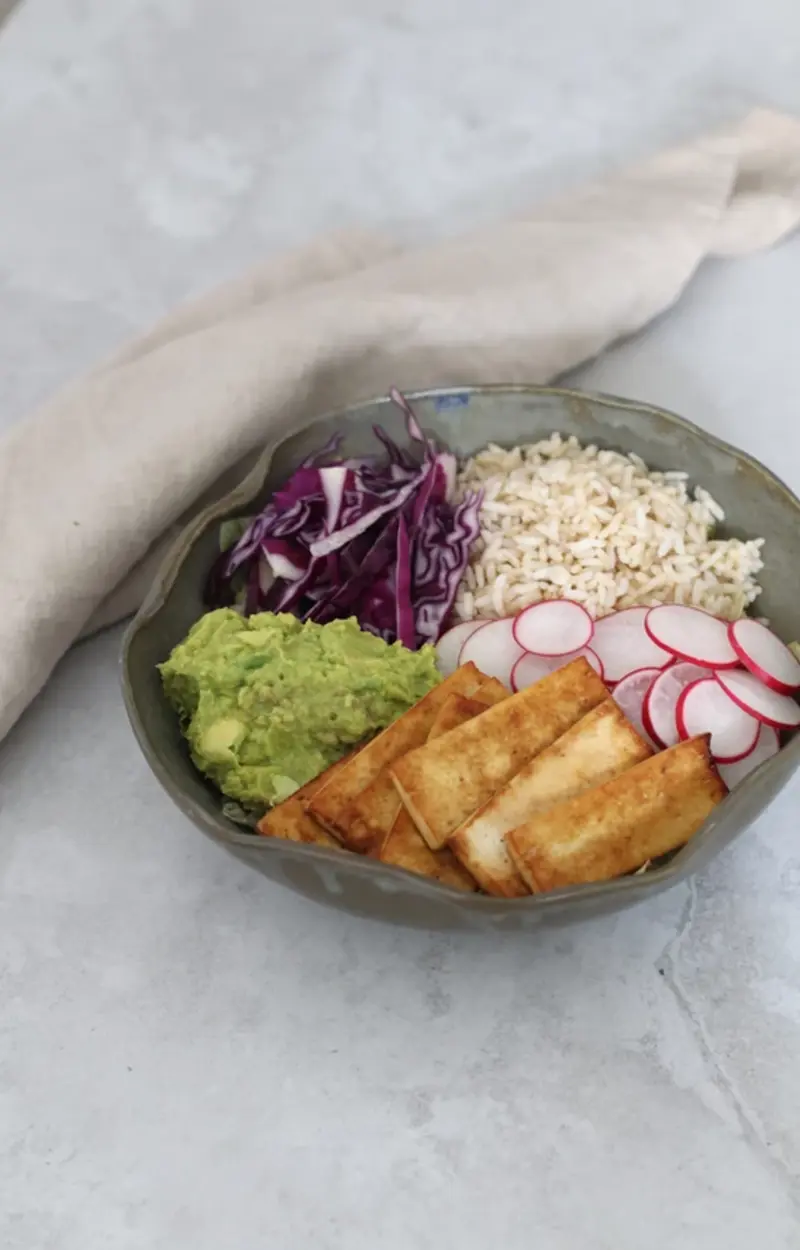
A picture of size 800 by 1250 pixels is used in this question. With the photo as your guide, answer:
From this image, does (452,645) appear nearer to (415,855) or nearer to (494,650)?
(494,650)

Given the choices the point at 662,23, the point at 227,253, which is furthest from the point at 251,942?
the point at 662,23

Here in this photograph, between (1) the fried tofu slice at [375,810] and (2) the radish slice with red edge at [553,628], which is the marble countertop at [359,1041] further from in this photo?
(2) the radish slice with red edge at [553,628]

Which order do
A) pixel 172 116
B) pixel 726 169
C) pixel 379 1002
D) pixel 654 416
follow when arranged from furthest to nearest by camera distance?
pixel 172 116 → pixel 726 169 → pixel 654 416 → pixel 379 1002

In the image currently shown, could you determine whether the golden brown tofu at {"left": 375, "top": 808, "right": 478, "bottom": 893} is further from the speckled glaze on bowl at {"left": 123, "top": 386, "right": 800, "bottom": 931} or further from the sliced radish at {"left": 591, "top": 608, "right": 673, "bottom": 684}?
the sliced radish at {"left": 591, "top": 608, "right": 673, "bottom": 684}

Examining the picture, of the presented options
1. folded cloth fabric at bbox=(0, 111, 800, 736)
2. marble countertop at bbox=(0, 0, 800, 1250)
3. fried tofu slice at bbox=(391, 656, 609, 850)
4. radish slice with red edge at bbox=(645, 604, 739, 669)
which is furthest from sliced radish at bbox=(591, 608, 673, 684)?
folded cloth fabric at bbox=(0, 111, 800, 736)

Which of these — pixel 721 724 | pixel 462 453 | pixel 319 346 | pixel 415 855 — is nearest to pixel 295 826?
pixel 415 855

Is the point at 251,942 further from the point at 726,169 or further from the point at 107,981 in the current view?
the point at 726,169
